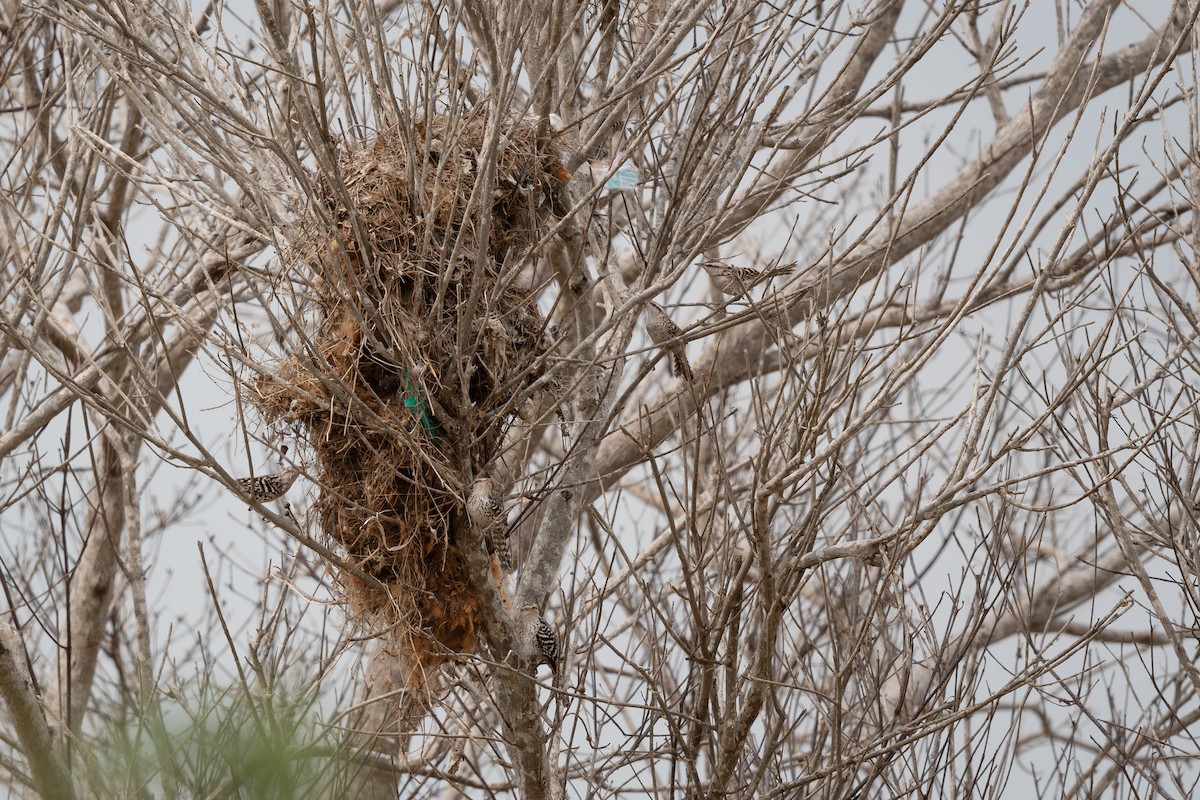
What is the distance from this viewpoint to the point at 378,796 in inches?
202

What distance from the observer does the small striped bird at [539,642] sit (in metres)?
3.15

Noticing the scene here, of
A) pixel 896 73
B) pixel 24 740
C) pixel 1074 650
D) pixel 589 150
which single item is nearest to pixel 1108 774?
pixel 1074 650

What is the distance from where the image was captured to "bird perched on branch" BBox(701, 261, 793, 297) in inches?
121

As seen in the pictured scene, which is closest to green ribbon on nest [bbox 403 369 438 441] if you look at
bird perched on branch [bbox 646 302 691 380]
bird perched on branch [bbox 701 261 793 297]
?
bird perched on branch [bbox 646 302 691 380]

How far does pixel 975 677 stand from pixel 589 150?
2288mm

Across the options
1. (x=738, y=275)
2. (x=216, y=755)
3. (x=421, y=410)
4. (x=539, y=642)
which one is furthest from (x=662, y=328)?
(x=216, y=755)

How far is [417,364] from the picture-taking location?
9.22ft

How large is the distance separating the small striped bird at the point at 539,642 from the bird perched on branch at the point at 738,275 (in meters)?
1.05

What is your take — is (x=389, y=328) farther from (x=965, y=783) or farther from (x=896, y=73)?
(x=965, y=783)

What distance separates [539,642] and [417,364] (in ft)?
2.85

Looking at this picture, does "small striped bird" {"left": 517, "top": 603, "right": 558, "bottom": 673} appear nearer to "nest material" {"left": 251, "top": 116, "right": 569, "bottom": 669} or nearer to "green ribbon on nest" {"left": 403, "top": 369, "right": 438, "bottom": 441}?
"nest material" {"left": 251, "top": 116, "right": 569, "bottom": 669}

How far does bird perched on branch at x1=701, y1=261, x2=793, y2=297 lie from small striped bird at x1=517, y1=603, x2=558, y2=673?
1049 mm

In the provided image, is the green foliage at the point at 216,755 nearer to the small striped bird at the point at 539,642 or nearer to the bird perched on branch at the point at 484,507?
the bird perched on branch at the point at 484,507

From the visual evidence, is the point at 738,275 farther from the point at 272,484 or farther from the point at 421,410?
the point at 272,484
